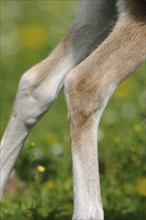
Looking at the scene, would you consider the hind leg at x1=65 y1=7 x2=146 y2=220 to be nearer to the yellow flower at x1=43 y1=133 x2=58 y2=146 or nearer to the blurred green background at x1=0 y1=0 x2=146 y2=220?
the blurred green background at x1=0 y1=0 x2=146 y2=220

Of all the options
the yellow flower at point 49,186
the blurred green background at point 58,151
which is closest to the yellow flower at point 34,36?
the blurred green background at point 58,151

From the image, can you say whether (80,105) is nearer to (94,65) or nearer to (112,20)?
(94,65)

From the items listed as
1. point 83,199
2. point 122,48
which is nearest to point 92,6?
point 122,48

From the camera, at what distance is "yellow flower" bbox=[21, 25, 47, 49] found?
9539 mm

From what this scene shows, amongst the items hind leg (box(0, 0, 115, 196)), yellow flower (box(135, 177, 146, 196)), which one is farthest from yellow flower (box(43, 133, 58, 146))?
hind leg (box(0, 0, 115, 196))

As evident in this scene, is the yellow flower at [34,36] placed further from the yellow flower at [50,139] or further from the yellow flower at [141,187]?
the yellow flower at [141,187]

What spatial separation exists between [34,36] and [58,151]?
325 centimetres

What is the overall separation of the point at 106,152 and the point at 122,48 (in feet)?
6.18

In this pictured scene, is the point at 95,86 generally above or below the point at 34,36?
above

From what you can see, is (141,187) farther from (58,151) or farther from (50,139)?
(50,139)

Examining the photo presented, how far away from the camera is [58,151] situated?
665 cm

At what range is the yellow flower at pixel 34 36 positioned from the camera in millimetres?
9539

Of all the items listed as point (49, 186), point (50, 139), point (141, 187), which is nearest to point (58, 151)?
point (50, 139)

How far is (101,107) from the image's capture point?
4.61 m
